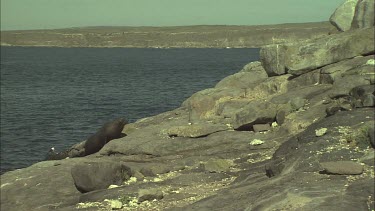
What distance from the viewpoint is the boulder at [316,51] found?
79.6ft

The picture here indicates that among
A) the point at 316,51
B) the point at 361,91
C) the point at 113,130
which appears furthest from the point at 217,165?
the point at 316,51

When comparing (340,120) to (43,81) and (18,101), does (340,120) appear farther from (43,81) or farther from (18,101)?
(43,81)

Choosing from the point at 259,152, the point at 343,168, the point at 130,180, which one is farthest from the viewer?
the point at 259,152

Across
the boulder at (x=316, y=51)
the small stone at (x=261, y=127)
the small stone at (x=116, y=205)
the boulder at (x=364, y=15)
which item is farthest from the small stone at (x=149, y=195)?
the boulder at (x=364, y=15)

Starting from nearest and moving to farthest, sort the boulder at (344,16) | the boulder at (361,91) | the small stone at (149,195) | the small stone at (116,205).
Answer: the small stone at (116,205) → the small stone at (149,195) → the boulder at (361,91) → the boulder at (344,16)

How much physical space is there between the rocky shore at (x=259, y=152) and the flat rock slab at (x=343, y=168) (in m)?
0.03

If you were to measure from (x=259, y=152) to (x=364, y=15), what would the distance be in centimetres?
1038

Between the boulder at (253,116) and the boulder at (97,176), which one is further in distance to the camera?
the boulder at (253,116)

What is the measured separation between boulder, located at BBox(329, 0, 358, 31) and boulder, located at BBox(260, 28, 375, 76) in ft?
8.86

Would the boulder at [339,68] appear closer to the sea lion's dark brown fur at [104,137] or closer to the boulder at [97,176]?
the sea lion's dark brown fur at [104,137]

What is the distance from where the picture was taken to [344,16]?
28797 millimetres

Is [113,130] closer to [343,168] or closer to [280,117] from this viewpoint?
[280,117]

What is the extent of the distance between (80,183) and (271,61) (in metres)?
13.1

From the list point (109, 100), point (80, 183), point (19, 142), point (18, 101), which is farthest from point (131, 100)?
point (80, 183)
